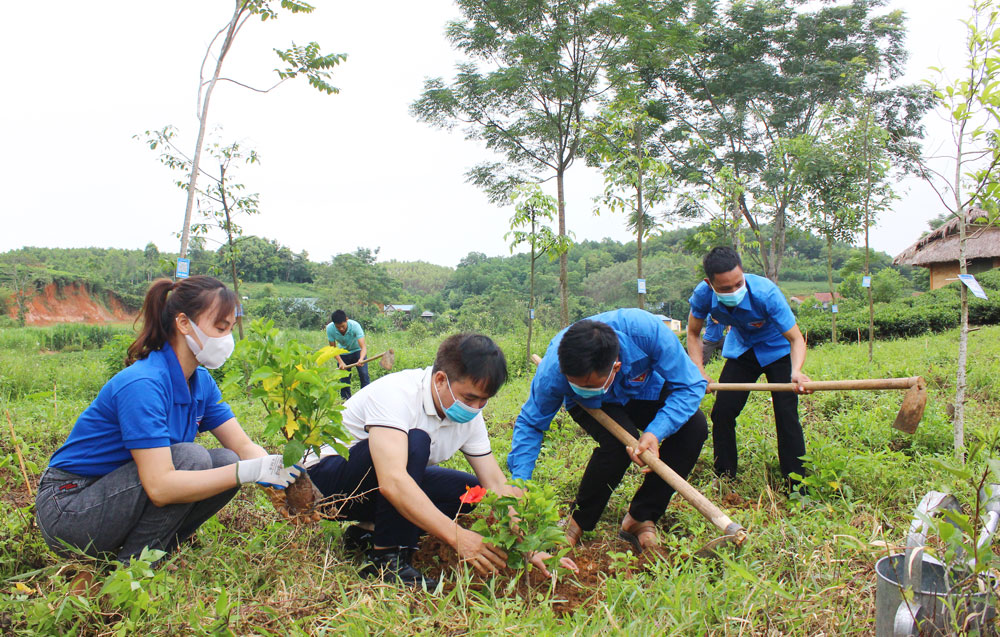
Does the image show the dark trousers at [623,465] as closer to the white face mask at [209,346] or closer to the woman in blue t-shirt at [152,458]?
the woman in blue t-shirt at [152,458]

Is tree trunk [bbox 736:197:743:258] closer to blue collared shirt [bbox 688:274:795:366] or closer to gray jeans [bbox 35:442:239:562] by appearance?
blue collared shirt [bbox 688:274:795:366]

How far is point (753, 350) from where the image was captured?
3.51m

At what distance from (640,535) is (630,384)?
71 cm

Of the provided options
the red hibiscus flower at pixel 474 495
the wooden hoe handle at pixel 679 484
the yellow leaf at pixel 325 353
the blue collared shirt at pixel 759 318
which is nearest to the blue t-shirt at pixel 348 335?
the blue collared shirt at pixel 759 318

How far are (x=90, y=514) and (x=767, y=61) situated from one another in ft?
67.5

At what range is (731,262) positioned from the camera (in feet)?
10.8

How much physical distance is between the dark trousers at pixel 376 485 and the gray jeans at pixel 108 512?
50 cm

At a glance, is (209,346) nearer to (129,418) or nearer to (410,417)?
(129,418)

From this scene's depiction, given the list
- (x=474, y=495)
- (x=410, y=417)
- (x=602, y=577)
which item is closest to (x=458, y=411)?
(x=410, y=417)

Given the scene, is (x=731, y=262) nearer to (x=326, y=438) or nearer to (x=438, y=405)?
(x=438, y=405)

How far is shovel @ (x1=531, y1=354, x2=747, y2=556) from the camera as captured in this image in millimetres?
2363

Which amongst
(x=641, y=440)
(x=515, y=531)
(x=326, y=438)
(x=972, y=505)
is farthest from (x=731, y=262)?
(x=326, y=438)

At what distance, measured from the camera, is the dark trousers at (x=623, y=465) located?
2.79 metres

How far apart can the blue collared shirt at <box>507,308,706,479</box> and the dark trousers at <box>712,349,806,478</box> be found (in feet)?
2.11
